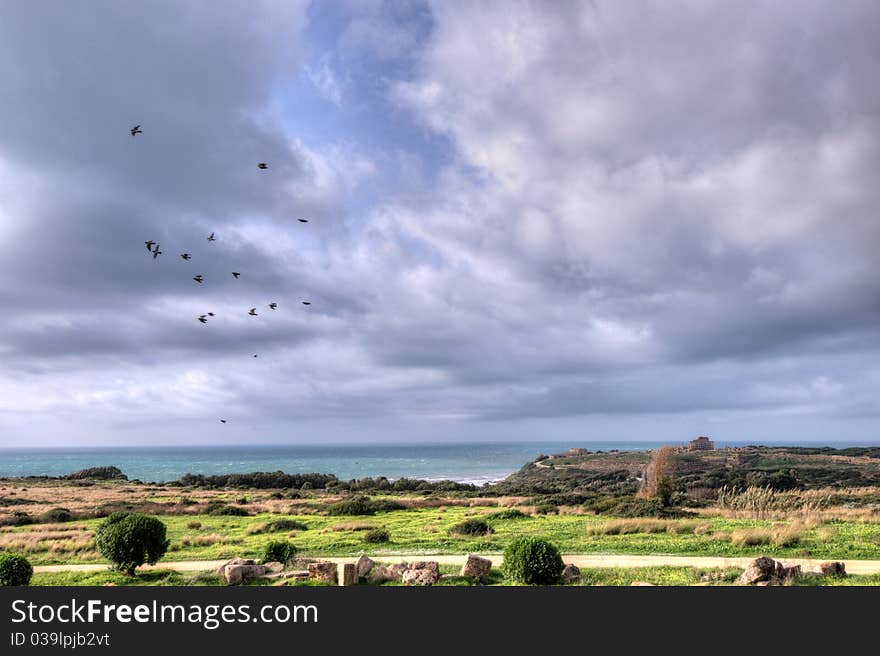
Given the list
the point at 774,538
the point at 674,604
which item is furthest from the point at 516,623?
the point at 774,538

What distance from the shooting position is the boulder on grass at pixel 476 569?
663 inches

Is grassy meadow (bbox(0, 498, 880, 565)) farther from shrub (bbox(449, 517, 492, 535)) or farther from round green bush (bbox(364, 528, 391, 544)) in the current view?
shrub (bbox(449, 517, 492, 535))

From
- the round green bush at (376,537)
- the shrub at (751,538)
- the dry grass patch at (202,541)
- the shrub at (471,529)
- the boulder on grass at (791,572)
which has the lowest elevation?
the dry grass patch at (202,541)

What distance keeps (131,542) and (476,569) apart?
12.6 m

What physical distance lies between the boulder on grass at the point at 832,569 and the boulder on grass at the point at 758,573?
83.7 inches

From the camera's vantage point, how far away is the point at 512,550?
1645cm

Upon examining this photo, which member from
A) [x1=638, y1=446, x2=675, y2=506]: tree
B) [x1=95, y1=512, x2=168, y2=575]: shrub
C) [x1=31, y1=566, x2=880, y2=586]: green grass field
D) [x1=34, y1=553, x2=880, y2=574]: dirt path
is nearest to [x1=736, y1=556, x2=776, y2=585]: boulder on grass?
[x1=31, y1=566, x2=880, y2=586]: green grass field

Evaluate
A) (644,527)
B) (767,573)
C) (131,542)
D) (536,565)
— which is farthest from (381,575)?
(644,527)

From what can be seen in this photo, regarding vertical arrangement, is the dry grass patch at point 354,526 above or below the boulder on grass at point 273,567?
below

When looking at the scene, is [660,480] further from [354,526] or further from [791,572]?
[791,572]

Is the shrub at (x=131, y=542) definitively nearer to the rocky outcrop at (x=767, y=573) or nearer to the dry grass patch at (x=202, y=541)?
the dry grass patch at (x=202, y=541)

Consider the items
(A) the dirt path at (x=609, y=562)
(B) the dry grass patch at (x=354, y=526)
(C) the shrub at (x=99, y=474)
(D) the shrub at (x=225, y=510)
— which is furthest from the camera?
(C) the shrub at (x=99, y=474)

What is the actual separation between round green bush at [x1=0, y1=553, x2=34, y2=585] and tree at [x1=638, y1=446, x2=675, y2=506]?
37815 millimetres

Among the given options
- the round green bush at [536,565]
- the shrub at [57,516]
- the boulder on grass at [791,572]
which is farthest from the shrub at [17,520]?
the boulder on grass at [791,572]
